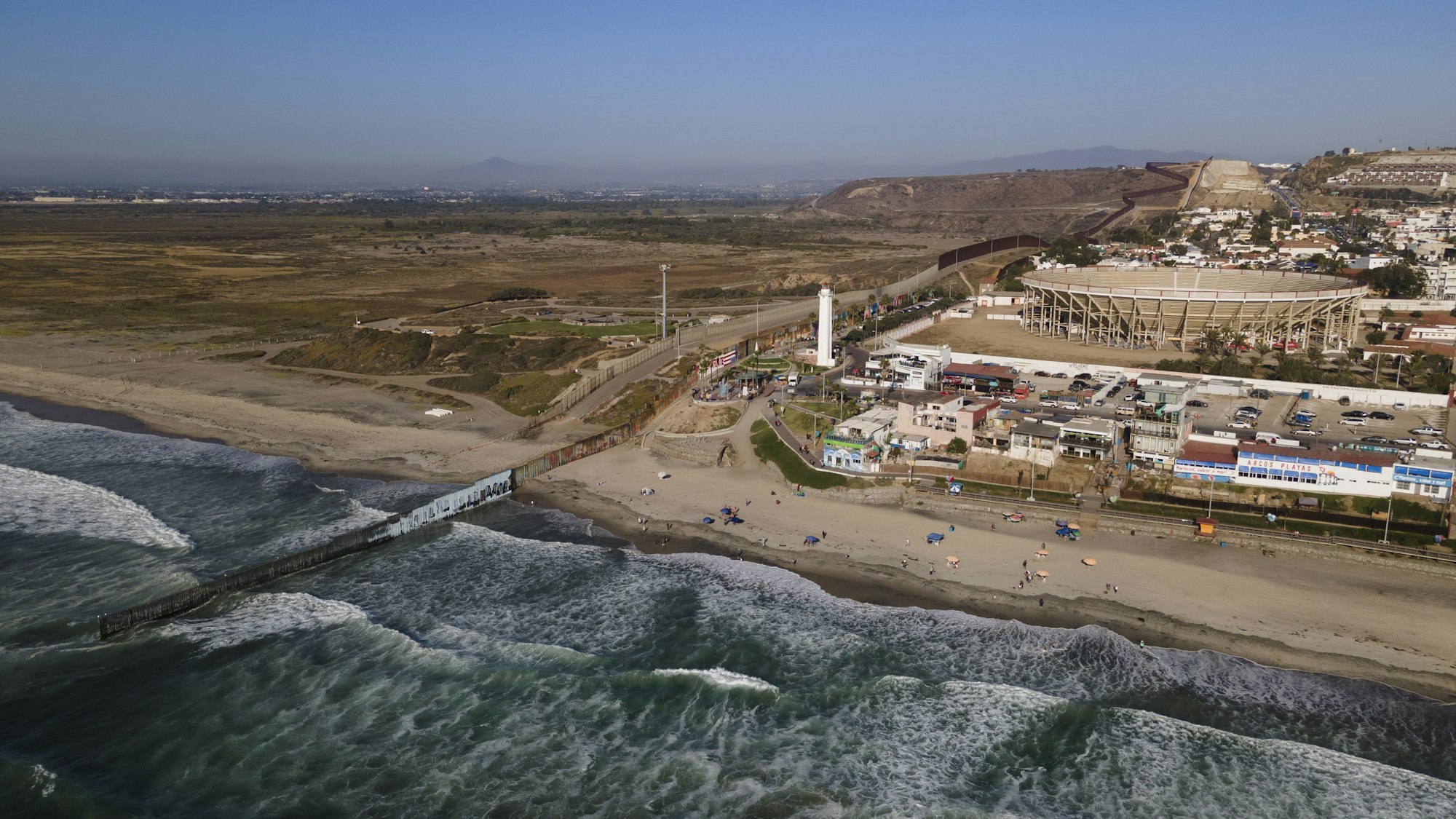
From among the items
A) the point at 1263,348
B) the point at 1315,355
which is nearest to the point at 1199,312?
the point at 1263,348

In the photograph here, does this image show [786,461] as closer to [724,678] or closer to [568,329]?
[724,678]

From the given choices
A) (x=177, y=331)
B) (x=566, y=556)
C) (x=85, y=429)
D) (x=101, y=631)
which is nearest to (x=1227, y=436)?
(x=566, y=556)

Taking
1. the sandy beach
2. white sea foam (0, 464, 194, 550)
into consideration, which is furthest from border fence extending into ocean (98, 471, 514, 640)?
white sea foam (0, 464, 194, 550)

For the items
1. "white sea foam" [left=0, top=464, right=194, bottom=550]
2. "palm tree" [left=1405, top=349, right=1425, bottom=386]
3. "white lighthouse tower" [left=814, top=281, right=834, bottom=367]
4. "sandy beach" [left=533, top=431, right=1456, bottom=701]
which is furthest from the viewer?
"white lighthouse tower" [left=814, top=281, right=834, bottom=367]

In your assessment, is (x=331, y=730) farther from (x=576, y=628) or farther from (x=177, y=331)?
(x=177, y=331)

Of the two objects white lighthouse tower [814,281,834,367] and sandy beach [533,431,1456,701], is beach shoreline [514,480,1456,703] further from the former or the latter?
white lighthouse tower [814,281,834,367]

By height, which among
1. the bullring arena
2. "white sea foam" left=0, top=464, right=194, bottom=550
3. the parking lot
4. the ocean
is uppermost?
the bullring arena

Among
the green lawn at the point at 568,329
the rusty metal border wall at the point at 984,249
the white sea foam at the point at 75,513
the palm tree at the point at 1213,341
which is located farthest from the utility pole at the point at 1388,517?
the rusty metal border wall at the point at 984,249
